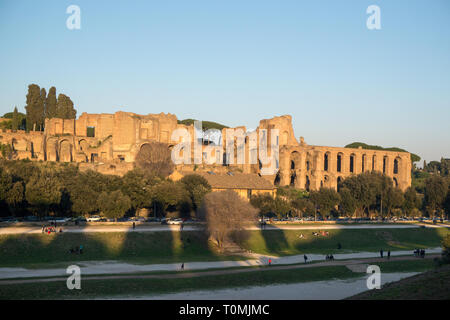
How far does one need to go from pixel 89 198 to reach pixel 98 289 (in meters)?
21.4

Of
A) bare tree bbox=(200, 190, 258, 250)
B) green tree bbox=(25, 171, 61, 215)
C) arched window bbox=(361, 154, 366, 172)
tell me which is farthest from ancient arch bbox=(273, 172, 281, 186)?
green tree bbox=(25, 171, 61, 215)

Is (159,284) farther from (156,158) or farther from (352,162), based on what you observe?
(352,162)

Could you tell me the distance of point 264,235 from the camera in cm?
4259

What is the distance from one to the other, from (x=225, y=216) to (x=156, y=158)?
3350 cm

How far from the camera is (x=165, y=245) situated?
3741 cm

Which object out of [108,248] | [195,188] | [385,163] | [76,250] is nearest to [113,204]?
Answer: [108,248]

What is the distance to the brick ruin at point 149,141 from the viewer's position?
2795 inches

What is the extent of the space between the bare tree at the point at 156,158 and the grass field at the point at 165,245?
28.0 m

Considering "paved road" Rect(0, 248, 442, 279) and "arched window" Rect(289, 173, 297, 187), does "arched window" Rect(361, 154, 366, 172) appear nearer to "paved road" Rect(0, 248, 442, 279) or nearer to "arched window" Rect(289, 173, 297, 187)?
"arched window" Rect(289, 173, 297, 187)

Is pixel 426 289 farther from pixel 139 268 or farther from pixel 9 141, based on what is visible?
pixel 9 141

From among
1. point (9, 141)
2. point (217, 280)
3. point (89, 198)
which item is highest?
point (9, 141)

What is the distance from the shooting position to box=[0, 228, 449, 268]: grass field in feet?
107
